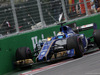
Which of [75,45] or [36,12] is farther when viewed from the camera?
[36,12]

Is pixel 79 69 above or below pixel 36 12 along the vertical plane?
below

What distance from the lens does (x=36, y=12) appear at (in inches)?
467

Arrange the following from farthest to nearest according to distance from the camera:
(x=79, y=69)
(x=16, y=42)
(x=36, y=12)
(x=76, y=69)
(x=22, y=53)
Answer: (x=36, y=12)
(x=16, y=42)
(x=22, y=53)
(x=76, y=69)
(x=79, y=69)

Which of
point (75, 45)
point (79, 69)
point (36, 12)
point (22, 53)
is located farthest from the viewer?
point (36, 12)


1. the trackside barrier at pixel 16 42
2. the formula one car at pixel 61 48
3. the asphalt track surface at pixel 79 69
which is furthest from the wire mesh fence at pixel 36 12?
the asphalt track surface at pixel 79 69

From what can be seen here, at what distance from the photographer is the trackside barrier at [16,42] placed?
990 cm

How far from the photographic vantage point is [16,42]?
35.2ft

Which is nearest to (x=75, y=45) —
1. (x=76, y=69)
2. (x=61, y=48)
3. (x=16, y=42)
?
(x=61, y=48)

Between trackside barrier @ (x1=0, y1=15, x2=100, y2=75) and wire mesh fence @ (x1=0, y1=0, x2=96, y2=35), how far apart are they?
1.17 feet

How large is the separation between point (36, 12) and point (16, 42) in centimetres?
188

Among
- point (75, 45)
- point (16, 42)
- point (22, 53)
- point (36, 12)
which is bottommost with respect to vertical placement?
point (22, 53)

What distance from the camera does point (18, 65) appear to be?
390 inches

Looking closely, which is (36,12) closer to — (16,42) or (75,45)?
(16,42)

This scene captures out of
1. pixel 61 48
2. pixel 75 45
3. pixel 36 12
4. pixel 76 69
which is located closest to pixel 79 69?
pixel 76 69
